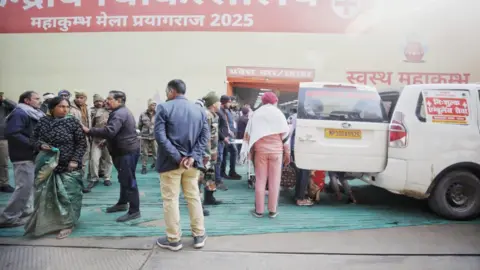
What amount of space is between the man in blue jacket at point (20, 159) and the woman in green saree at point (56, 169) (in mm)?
466

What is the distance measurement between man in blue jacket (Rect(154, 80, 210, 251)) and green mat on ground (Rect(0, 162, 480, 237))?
1.56 ft

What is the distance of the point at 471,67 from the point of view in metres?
8.85

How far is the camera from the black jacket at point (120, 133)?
389 centimetres

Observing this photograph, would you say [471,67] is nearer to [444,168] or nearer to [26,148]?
[444,168]

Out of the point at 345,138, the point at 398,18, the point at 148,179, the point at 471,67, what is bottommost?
the point at 148,179

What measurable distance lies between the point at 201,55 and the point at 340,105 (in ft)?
18.0

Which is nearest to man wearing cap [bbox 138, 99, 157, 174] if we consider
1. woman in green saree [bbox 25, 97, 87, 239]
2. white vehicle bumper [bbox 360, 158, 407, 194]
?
woman in green saree [bbox 25, 97, 87, 239]

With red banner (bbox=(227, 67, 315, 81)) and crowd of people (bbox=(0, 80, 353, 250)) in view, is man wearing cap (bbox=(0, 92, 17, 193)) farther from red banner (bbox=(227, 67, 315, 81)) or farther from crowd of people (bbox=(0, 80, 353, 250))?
red banner (bbox=(227, 67, 315, 81))

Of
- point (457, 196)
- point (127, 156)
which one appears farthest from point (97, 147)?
point (457, 196)

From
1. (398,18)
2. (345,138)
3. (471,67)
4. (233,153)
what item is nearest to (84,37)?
(233,153)

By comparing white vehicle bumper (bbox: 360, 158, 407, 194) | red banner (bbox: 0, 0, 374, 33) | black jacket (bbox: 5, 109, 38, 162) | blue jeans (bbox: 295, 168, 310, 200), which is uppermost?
red banner (bbox: 0, 0, 374, 33)

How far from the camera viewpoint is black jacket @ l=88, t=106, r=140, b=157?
3.89m

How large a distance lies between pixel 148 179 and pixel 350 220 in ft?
13.5

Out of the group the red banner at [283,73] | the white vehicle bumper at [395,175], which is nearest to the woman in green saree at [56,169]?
the white vehicle bumper at [395,175]
